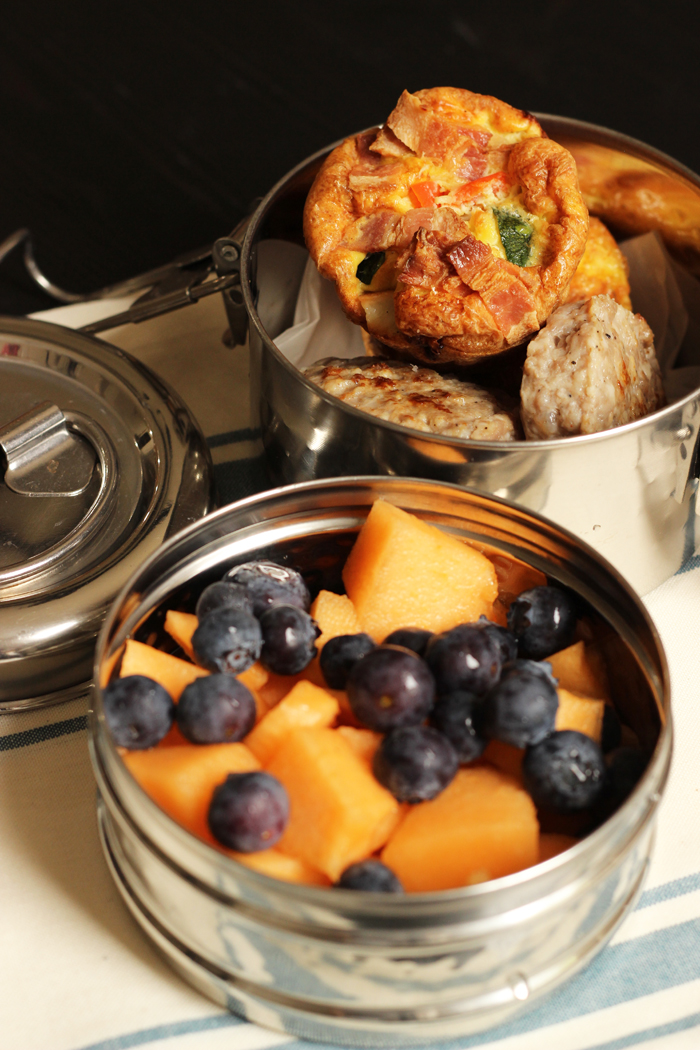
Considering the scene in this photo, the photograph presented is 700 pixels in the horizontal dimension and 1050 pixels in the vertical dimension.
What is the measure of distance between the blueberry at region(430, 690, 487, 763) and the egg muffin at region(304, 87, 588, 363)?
1.38 feet

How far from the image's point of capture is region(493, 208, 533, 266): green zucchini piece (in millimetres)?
1081

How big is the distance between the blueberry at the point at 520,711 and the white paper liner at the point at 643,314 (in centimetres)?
61

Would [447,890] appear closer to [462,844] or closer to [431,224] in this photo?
[462,844]

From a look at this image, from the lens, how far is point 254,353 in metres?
1.06

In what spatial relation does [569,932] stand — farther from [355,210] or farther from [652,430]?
[355,210]

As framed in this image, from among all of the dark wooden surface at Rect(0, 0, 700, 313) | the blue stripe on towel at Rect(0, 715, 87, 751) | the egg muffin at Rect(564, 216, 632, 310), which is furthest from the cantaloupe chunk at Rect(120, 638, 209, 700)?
the dark wooden surface at Rect(0, 0, 700, 313)

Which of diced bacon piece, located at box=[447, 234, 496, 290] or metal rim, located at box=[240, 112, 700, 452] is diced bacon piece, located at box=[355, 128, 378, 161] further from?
diced bacon piece, located at box=[447, 234, 496, 290]

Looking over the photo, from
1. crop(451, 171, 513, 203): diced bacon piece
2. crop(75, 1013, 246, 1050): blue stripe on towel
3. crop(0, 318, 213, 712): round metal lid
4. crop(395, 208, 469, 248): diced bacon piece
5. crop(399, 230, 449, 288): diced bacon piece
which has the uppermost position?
crop(451, 171, 513, 203): diced bacon piece

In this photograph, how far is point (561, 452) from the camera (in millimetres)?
889

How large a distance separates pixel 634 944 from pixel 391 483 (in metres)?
0.45

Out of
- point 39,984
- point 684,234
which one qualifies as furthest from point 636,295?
point 39,984

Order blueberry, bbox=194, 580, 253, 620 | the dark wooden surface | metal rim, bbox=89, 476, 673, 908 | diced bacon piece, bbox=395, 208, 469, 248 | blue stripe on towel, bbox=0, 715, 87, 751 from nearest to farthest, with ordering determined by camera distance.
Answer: metal rim, bbox=89, 476, 673, 908 → blueberry, bbox=194, 580, 253, 620 → blue stripe on towel, bbox=0, 715, 87, 751 → diced bacon piece, bbox=395, 208, 469, 248 → the dark wooden surface

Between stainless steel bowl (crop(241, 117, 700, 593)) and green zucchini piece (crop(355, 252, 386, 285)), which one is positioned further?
green zucchini piece (crop(355, 252, 386, 285))

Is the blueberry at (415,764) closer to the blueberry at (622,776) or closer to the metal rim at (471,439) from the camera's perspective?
the blueberry at (622,776)
